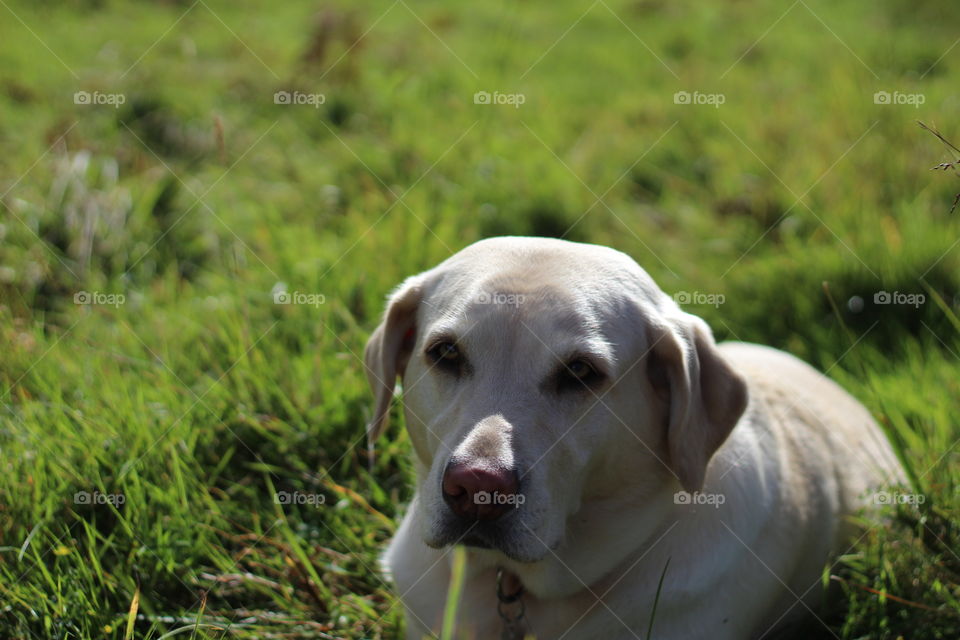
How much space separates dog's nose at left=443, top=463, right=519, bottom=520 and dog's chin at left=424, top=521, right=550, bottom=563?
0.12 ft

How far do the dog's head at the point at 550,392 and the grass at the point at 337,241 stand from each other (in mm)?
791

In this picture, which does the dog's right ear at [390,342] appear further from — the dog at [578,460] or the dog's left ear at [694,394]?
the dog's left ear at [694,394]

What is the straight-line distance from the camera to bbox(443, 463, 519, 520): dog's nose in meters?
2.47

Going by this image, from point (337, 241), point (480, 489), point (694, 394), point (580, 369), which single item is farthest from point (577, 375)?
point (337, 241)

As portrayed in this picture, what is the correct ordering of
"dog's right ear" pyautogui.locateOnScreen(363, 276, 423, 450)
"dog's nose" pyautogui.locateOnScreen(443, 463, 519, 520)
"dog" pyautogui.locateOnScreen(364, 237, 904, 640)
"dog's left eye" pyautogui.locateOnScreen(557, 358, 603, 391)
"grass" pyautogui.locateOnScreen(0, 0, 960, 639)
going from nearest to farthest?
1. "dog's nose" pyautogui.locateOnScreen(443, 463, 519, 520)
2. "dog" pyautogui.locateOnScreen(364, 237, 904, 640)
3. "dog's left eye" pyautogui.locateOnScreen(557, 358, 603, 391)
4. "dog's right ear" pyautogui.locateOnScreen(363, 276, 423, 450)
5. "grass" pyautogui.locateOnScreen(0, 0, 960, 639)

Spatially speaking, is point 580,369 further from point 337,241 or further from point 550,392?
point 337,241

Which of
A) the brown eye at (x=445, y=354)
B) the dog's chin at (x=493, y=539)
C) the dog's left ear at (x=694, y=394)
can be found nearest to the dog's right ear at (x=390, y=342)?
the brown eye at (x=445, y=354)

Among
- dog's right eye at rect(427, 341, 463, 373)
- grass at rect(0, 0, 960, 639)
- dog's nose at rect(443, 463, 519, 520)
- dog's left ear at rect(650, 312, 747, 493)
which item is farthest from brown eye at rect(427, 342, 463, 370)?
grass at rect(0, 0, 960, 639)

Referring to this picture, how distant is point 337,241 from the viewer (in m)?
5.36

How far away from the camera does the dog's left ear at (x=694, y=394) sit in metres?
2.85

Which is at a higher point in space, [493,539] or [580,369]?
[580,369]

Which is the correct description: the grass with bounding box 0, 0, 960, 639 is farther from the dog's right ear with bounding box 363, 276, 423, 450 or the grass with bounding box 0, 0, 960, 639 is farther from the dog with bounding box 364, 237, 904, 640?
the dog's right ear with bounding box 363, 276, 423, 450

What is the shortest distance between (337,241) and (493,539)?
10.2 ft

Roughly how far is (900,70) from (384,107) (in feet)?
14.5
